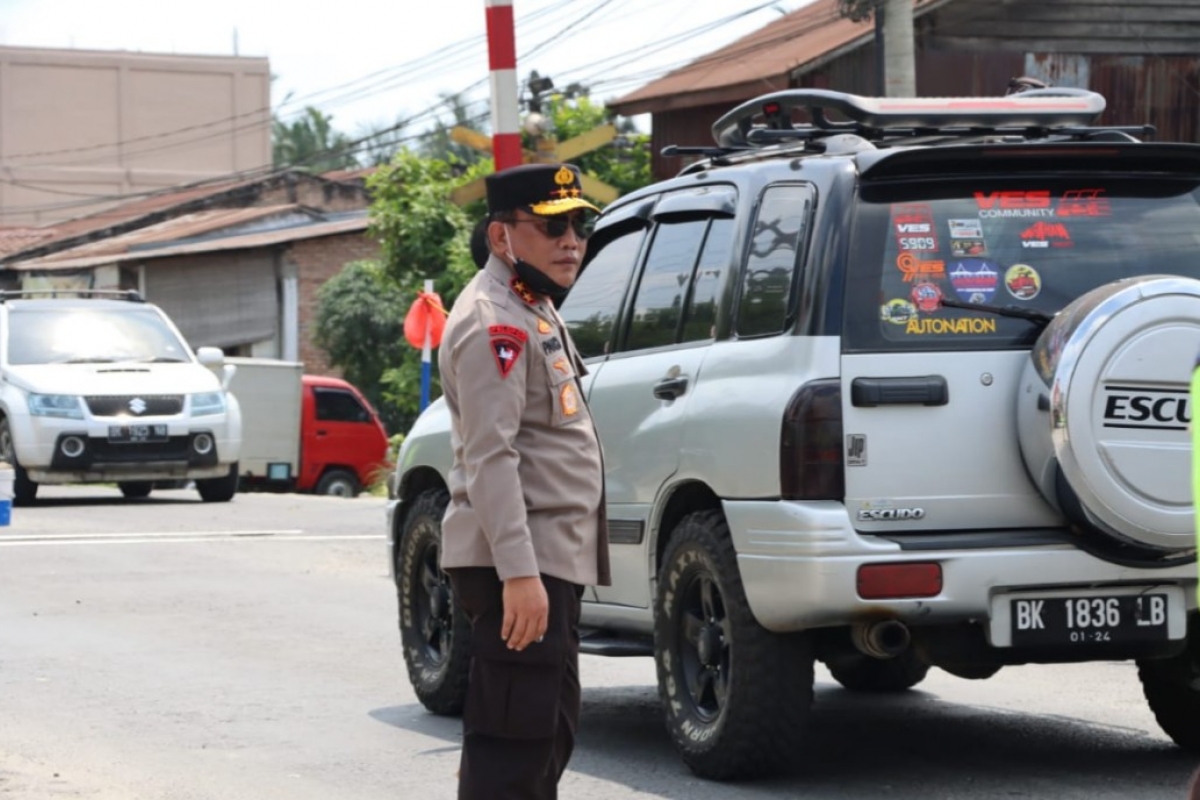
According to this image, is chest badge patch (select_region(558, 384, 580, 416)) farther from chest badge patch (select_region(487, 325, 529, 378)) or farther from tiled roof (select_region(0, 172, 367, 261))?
tiled roof (select_region(0, 172, 367, 261))

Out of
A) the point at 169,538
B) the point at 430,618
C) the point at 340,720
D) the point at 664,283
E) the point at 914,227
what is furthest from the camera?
the point at 169,538

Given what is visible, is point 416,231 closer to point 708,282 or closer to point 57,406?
point 57,406

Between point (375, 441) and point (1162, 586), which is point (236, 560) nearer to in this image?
point (1162, 586)

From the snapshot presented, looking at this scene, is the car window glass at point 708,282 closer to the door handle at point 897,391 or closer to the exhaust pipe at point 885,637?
the door handle at point 897,391

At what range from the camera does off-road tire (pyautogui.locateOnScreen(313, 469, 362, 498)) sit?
32.5 meters

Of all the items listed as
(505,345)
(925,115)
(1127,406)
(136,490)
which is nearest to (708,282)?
(925,115)

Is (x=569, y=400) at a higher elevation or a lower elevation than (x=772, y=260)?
lower

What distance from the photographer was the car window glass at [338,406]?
32.5 meters

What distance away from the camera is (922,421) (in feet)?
21.0

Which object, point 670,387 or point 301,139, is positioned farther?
point 301,139

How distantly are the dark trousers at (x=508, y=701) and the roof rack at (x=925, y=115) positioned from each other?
2650 mm

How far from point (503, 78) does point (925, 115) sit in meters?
6.30

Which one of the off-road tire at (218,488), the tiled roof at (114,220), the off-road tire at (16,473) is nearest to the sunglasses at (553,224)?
the off-road tire at (16,473)

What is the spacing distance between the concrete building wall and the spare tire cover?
65504mm
